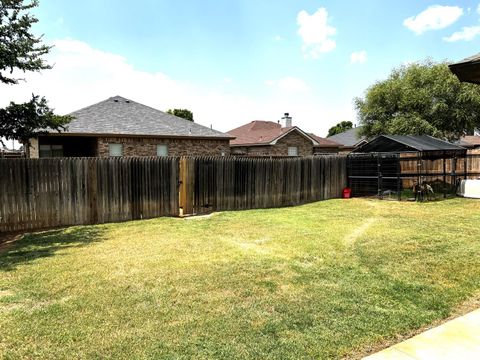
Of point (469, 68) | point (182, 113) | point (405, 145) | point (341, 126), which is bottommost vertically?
point (405, 145)

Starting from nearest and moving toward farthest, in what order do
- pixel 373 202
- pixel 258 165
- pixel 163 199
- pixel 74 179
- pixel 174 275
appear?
1. pixel 174 275
2. pixel 74 179
3. pixel 163 199
4. pixel 258 165
5. pixel 373 202

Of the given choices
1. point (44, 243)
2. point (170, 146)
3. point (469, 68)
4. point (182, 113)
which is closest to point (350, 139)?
point (182, 113)

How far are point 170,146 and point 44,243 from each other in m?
13.4

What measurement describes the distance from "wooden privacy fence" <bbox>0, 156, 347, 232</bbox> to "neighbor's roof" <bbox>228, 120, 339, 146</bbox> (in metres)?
13.4

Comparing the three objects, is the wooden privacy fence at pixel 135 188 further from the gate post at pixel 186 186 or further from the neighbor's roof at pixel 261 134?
the neighbor's roof at pixel 261 134

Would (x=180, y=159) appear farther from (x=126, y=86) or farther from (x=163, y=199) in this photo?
(x=126, y=86)

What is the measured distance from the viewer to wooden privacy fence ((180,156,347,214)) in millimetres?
11711

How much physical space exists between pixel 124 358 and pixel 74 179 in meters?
7.64

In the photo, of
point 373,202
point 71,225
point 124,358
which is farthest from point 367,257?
point 373,202

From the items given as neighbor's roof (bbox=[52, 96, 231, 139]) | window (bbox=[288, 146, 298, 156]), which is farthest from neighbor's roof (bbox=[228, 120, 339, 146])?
neighbor's roof (bbox=[52, 96, 231, 139])

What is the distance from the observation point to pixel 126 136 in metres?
19.1

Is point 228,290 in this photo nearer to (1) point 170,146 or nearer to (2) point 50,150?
(1) point 170,146

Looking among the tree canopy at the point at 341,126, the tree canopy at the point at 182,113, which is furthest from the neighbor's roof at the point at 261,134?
the tree canopy at the point at 341,126

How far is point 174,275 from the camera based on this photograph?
533 cm
